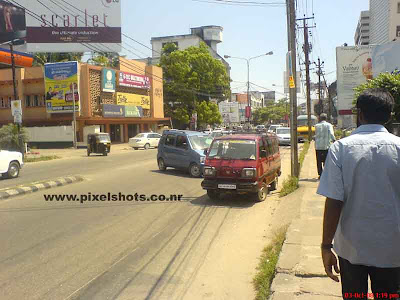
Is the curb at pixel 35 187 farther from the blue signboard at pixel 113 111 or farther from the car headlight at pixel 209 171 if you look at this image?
the blue signboard at pixel 113 111

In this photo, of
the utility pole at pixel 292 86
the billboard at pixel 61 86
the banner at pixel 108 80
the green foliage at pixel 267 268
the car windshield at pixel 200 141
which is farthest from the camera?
the banner at pixel 108 80

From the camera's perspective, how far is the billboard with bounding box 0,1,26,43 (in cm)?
3631

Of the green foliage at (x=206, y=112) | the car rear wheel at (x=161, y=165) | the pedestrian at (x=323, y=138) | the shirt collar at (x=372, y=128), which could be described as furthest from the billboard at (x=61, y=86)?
the shirt collar at (x=372, y=128)

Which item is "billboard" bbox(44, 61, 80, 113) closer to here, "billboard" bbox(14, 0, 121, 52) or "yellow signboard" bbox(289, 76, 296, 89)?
"billboard" bbox(14, 0, 121, 52)

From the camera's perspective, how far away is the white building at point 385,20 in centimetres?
5656

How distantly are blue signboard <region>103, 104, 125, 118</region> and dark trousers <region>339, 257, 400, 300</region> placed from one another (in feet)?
117

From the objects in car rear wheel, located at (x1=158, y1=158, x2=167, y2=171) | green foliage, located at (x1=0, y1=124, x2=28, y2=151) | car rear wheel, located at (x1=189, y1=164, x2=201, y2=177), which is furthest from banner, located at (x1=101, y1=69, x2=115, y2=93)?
Result: car rear wheel, located at (x1=189, y1=164, x2=201, y2=177)

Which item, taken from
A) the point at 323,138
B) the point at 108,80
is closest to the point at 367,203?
the point at 323,138

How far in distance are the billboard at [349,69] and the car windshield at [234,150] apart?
3193cm

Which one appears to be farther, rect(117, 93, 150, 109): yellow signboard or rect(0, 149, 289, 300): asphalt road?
rect(117, 93, 150, 109): yellow signboard

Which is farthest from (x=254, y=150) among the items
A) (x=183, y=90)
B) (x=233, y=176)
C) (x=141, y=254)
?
(x=183, y=90)

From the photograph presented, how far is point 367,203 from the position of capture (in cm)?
230

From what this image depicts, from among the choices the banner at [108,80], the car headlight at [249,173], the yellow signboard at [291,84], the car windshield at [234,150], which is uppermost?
the banner at [108,80]

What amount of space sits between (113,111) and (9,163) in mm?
23950
